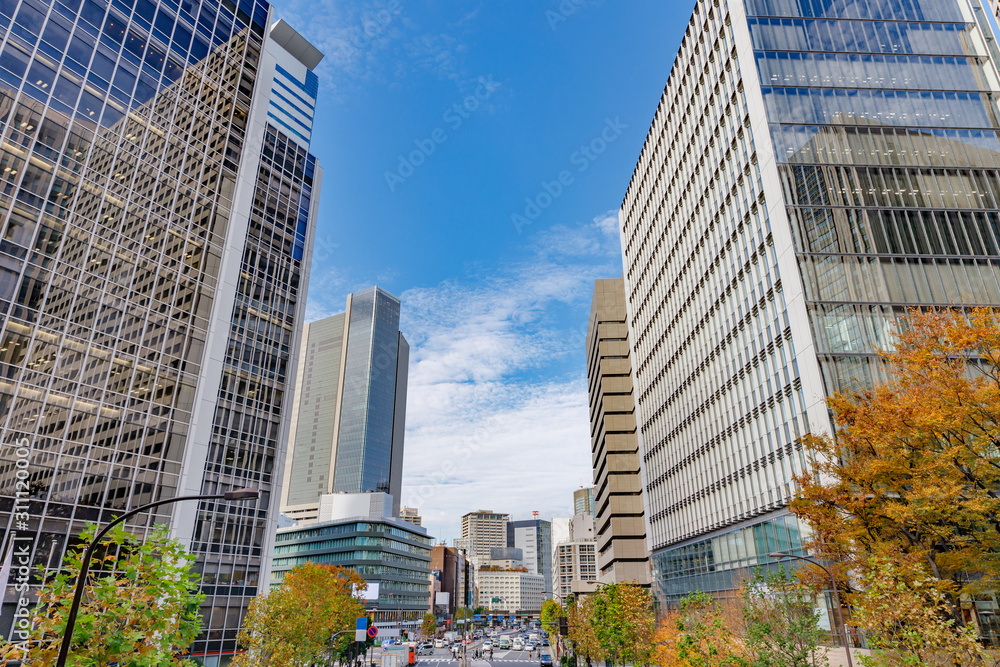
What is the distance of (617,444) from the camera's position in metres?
92.4

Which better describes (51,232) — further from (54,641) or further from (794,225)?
(794,225)

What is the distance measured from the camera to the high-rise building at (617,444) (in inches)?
3398

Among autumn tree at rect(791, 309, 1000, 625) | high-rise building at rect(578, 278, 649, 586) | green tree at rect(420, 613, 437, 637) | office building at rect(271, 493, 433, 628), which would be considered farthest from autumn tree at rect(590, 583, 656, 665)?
green tree at rect(420, 613, 437, 637)

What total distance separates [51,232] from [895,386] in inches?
1938

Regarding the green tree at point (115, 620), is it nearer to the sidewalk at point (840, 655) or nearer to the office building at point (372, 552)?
the sidewalk at point (840, 655)

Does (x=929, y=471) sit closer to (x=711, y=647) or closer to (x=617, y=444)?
(x=711, y=647)

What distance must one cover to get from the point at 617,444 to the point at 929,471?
2810 inches

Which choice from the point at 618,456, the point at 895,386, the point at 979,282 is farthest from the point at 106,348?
the point at 618,456

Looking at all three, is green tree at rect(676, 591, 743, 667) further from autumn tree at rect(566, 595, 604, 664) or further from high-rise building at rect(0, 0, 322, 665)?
high-rise building at rect(0, 0, 322, 665)

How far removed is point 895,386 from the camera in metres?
26.4

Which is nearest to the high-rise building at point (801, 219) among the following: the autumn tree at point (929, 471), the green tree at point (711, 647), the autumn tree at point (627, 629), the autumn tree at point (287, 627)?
the autumn tree at point (627, 629)

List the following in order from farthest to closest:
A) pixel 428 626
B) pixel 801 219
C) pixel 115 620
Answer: pixel 428 626
pixel 801 219
pixel 115 620

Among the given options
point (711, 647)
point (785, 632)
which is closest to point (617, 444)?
point (711, 647)

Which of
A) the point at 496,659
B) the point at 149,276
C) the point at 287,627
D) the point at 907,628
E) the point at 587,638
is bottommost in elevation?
the point at 496,659
